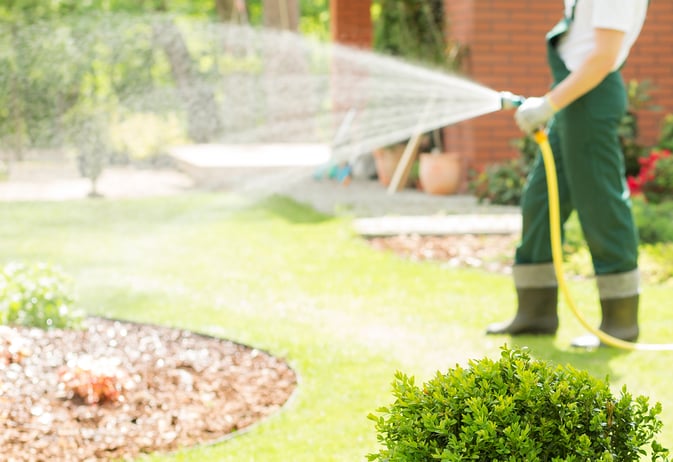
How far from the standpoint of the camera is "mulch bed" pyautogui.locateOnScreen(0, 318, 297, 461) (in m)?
3.37

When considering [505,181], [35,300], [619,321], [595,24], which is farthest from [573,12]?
[505,181]

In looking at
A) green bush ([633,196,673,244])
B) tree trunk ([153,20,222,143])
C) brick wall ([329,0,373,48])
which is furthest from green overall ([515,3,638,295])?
tree trunk ([153,20,222,143])

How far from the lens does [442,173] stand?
1071 centimetres

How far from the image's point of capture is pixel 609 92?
4.36 metres

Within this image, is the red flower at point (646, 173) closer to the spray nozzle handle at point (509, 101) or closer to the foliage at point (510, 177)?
the foliage at point (510, 177)

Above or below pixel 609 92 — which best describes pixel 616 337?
below

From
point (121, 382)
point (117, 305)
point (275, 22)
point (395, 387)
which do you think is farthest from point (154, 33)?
point (395, 387)

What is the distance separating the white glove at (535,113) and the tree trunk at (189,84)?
57.7 feet

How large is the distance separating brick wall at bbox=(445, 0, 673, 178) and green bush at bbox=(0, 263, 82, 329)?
21.7 ft

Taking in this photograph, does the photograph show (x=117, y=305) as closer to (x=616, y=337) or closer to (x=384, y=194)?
(x=616, y=337)

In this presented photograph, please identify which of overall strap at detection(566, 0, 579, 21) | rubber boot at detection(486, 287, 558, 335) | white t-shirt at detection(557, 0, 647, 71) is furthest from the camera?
rubber boot at detection(486, 287, 558, 335)

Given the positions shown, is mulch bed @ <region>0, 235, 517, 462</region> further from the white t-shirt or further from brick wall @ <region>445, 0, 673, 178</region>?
brick wall @ <region>445, 0, 673, 178</region>

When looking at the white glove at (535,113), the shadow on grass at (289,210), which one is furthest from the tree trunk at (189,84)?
the white glove at (535,113)

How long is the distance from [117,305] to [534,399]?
378cm
